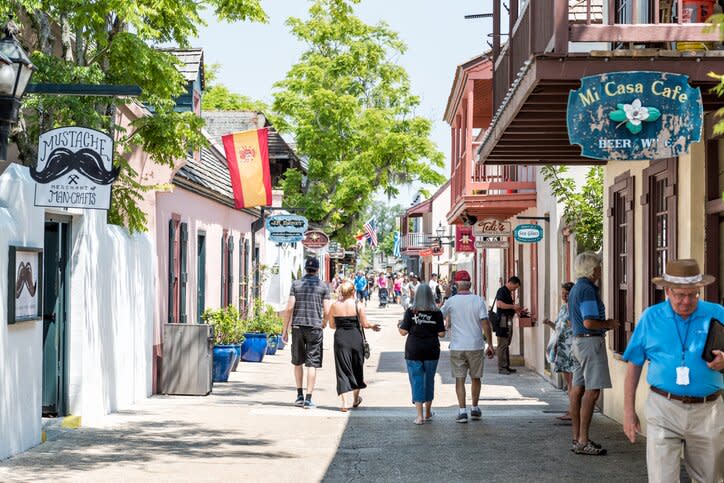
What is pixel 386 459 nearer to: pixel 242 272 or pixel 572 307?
pixel 572 307

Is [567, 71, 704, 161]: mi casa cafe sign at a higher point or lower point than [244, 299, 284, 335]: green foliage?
higher

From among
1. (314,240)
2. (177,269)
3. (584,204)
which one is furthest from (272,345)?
(314,240)

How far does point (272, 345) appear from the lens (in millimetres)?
24031

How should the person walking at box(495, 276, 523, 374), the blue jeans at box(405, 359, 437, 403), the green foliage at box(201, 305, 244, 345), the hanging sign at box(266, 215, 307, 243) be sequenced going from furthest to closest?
the hanging sign at box(266, 215, 307, 243), the person walking at box(495, 276, 523, 374), the green foliage at box(201, 305, 244, 345), the blue jeans at box(405, 359, 437, 403)

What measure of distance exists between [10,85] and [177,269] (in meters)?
9.41

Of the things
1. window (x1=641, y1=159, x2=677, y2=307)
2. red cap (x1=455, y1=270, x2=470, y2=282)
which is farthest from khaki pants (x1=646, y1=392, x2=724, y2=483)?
red cap (x1=455, y1=270, x2=470, y2=282)

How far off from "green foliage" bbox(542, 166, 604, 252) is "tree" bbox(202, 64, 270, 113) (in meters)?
37.0

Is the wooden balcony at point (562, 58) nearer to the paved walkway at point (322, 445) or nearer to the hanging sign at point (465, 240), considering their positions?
the paved walkway at point (322, 445)

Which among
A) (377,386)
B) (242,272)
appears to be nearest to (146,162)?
(377,386)

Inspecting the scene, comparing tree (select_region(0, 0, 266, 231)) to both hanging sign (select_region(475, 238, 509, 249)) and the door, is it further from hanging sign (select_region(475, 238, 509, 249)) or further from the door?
hanging sign (select_region(475, 238, 509, 249))

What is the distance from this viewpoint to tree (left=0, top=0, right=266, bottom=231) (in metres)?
12.2

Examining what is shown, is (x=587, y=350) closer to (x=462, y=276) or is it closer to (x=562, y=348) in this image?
(x=562, y=348)

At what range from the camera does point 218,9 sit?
13609mm

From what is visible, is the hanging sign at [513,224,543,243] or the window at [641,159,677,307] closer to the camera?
the window at [641,159,677,307]
